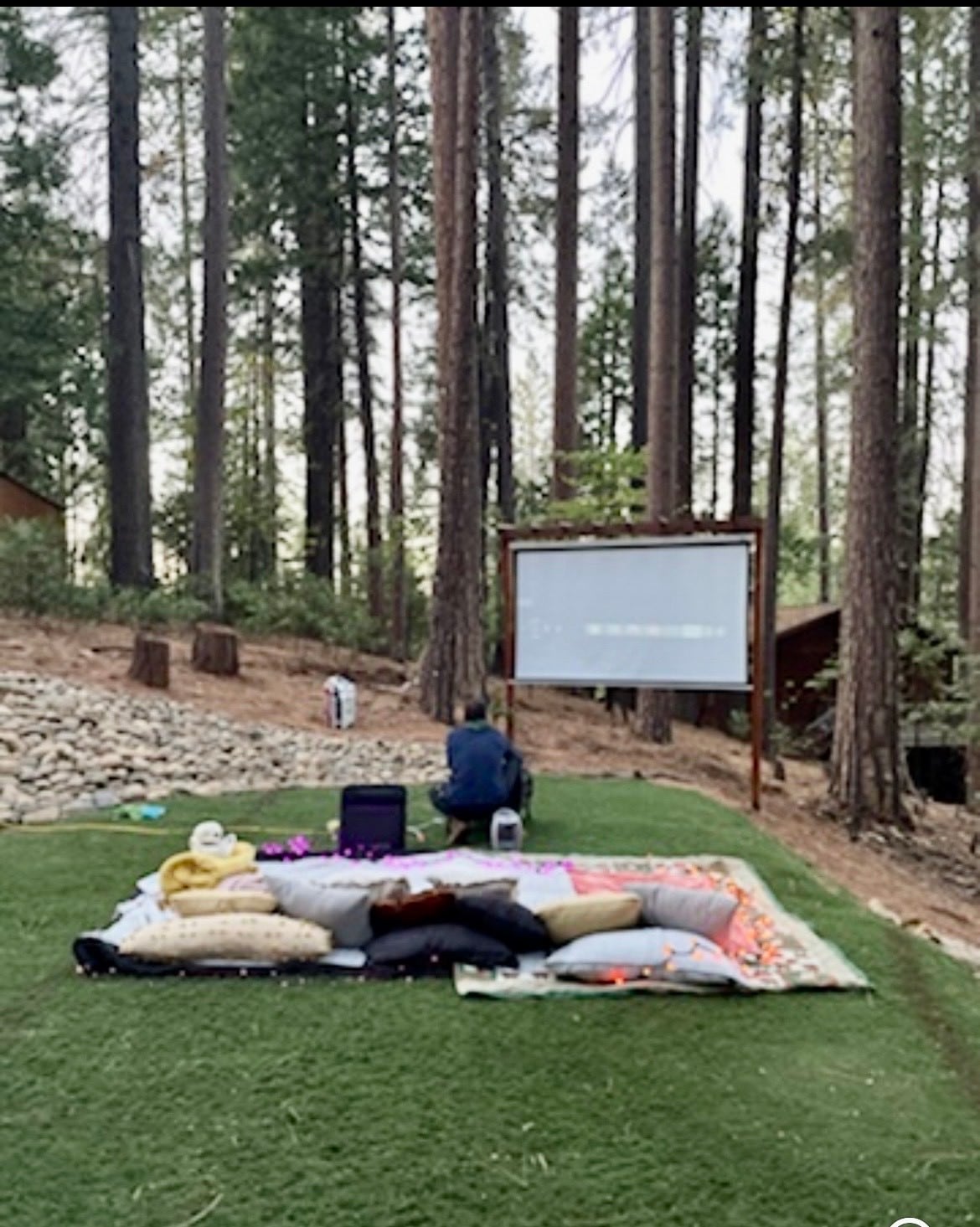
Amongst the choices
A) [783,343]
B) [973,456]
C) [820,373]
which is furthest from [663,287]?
[820,373]

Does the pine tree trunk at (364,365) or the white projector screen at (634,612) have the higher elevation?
the pine tree trunk at (364,365)

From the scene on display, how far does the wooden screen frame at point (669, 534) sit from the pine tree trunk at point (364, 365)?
6949 mm

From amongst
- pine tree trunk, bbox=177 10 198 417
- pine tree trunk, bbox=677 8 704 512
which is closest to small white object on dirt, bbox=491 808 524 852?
pine tree trunk, bbox=677 8 704 512

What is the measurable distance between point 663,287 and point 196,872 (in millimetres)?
7651

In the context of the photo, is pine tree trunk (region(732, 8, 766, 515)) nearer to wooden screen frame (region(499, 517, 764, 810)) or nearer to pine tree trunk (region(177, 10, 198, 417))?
wooden screen frame (region(499, 517, 764, 810))

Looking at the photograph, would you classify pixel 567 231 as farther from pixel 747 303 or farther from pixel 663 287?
pixel 663 287

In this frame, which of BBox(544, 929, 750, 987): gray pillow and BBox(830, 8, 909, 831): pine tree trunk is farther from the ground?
BBox(830, 8, 909, 831): pine tree trunk

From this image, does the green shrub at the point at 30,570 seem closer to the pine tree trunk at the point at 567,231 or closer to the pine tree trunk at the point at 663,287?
the pine tree trunk at the point at 567,231

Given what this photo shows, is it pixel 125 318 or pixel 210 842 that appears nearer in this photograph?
pixel 210 842

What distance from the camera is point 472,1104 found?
2.85m

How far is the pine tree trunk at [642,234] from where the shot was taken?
46.9 ft

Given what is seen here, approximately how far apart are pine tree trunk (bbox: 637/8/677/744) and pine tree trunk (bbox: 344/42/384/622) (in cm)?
548

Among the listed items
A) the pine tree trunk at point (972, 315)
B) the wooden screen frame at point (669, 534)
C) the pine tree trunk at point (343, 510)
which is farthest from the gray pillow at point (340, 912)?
the pine tree trunk at point (343, 510)

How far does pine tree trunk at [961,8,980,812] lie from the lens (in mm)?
9625
